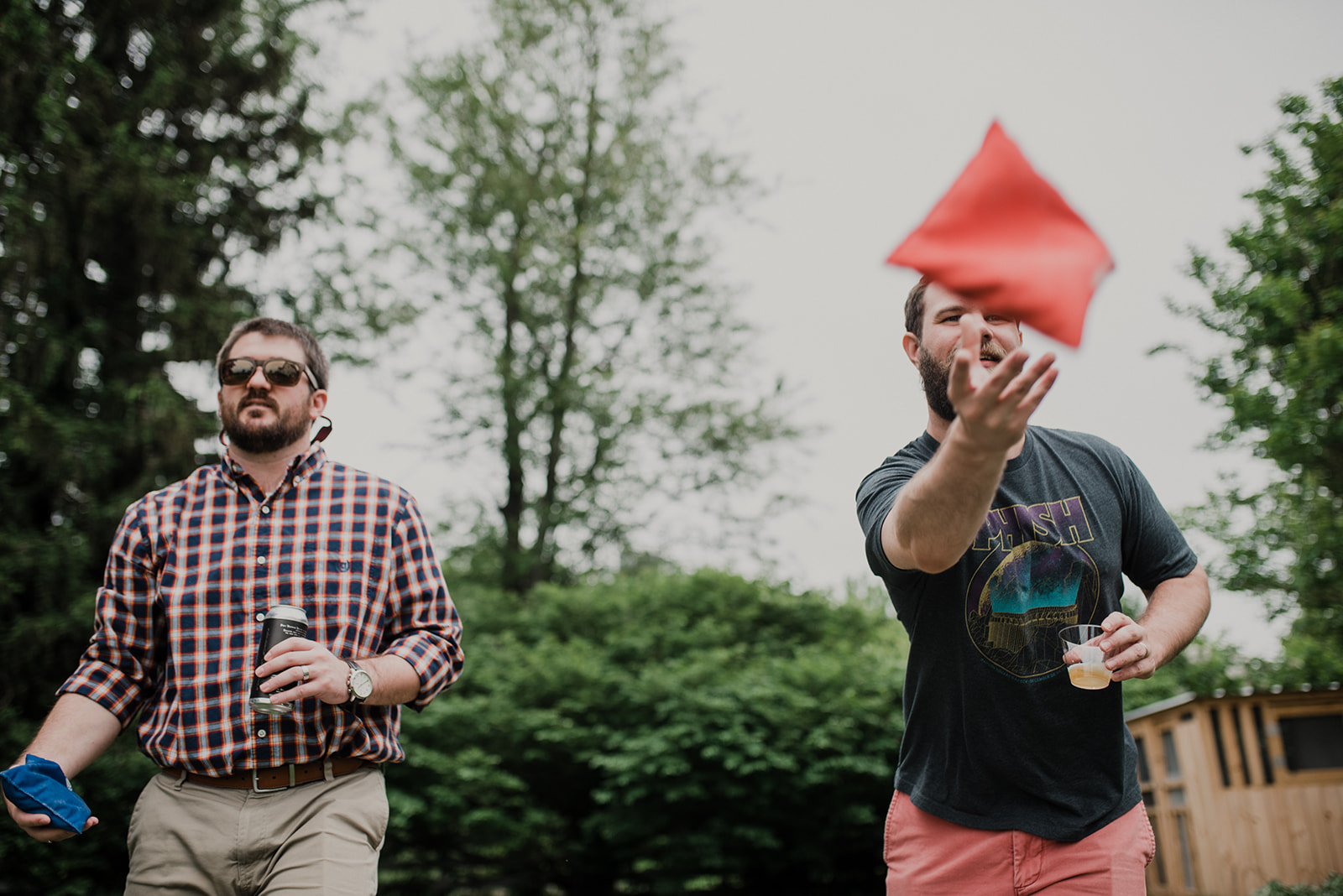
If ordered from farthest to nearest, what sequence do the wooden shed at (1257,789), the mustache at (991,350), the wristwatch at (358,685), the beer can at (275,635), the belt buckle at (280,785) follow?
the wooden shed at (1257,789) < the belt buckle at (280,785) < the wristwatch at (358,685) < the beer can at (275,635) < the mustache at (991,350)

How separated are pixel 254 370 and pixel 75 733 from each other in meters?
1.16

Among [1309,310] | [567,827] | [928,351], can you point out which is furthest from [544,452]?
[928,351]

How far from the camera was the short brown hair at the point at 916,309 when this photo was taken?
2.29 metres

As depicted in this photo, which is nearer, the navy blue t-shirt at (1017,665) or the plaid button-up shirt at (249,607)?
the navy blue t-shirt at (1017,665)

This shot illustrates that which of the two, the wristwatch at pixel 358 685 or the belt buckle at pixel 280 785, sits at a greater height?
the wristwatch at pixel 358 685

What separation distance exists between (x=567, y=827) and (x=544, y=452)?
735 centimetres

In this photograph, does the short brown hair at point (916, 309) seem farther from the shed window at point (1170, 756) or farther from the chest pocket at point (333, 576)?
the shed window at point (1170, 756)

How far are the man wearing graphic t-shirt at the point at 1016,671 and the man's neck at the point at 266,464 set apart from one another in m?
1.85

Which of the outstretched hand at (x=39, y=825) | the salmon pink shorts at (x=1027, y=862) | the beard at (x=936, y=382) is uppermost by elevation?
the beard at (x=936, y=382)

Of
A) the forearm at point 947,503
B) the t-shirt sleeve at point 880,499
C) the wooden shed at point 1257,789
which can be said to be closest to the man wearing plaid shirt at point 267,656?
the t-shirt sleeve at point 880,499

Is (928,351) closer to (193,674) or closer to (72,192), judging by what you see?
(193,674)

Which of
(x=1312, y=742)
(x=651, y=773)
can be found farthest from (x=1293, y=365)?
(x=651, y=773)

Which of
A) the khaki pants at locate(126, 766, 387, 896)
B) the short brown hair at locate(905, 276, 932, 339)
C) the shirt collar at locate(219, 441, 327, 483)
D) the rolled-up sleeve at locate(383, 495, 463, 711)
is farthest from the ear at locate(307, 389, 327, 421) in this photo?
the short brown hair at locate(905, 276, 932, 339)

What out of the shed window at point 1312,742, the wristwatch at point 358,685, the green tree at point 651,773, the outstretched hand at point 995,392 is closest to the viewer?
the outstretched hand at point 995,392
